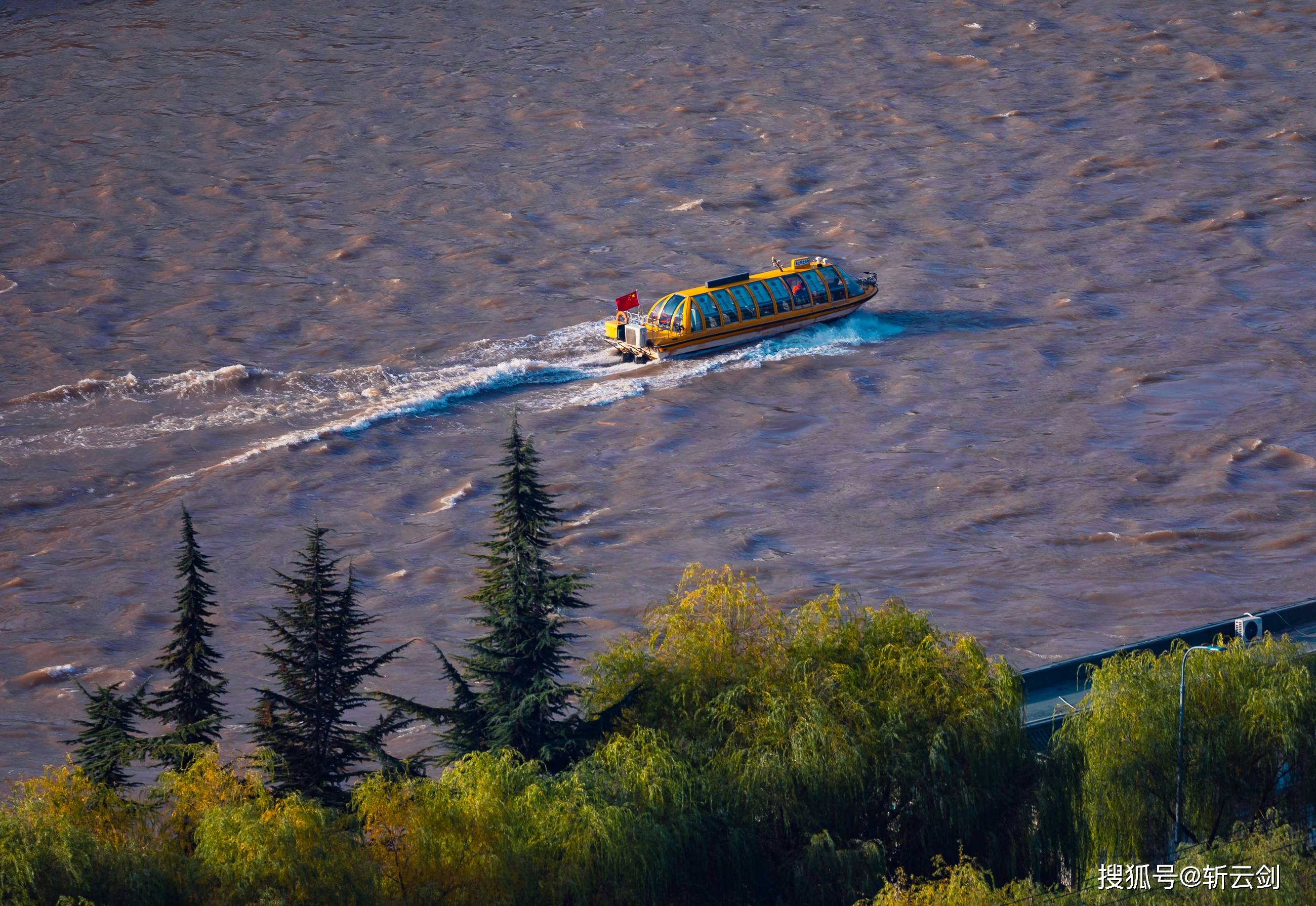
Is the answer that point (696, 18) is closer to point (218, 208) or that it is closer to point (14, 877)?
point (218, 208)

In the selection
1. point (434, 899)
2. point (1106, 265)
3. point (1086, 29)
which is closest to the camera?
point (434, 899)

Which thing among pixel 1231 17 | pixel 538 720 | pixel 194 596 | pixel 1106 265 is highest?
pixel 1231 17

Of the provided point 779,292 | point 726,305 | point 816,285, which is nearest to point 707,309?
point 726,305

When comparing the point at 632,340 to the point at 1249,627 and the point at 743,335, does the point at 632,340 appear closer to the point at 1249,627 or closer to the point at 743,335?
the point at 743,335

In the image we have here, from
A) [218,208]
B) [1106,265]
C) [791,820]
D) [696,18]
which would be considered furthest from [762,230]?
[791,820]

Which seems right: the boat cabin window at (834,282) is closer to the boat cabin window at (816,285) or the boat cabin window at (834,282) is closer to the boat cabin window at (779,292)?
the boat cabin window at (816,285)

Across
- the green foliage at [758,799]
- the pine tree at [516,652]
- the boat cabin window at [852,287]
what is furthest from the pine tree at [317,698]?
the boat cabin window at [852,287]
